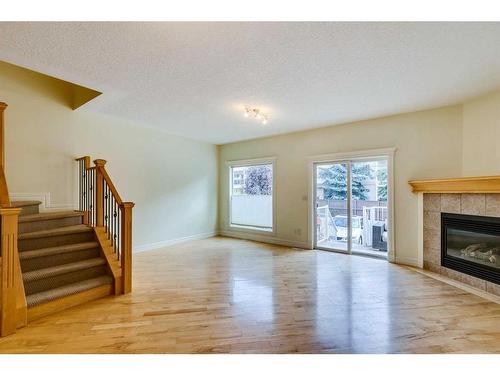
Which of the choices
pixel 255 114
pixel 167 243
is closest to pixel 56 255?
pixel 167 243

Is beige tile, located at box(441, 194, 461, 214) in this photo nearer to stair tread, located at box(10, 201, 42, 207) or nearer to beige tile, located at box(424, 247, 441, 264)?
beige tile, located at box(424, 247, 441, 264)

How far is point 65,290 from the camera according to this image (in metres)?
2.48

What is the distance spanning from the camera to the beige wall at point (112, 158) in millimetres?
3465

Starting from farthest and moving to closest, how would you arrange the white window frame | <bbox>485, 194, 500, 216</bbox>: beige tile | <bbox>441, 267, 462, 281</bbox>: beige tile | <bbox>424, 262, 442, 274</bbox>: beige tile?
the white window frame < <bbox>424, 262, 442, 274</bbox>: beige tile < <bbox>441, 267, 462, 281</bbox>: beige tile < <bbox>485, 194, 500, 216</bbox>: beige tile

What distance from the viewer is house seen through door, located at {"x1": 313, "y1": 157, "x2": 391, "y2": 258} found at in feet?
14.2

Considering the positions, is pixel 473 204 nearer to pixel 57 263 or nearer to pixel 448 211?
pixel 448 211

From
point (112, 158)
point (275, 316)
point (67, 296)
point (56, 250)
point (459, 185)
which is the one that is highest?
point (112, 158)

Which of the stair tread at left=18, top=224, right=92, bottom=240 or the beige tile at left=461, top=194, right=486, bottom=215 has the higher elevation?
the beige tile at left=461, top=194, right=486, bottom=215

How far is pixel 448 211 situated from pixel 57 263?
16.8 feet

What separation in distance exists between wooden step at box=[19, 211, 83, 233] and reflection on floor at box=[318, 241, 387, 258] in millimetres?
4347

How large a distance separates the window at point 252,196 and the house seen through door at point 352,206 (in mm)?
1184

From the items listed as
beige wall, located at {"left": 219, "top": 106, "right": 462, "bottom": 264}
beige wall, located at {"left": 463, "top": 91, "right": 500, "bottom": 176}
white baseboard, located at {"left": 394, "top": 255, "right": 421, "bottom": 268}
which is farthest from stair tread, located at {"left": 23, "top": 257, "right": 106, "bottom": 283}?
beige wall, located at {"left": 463, "top": 91, "right": 500, "bottom": 176}

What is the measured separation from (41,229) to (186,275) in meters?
1.91
